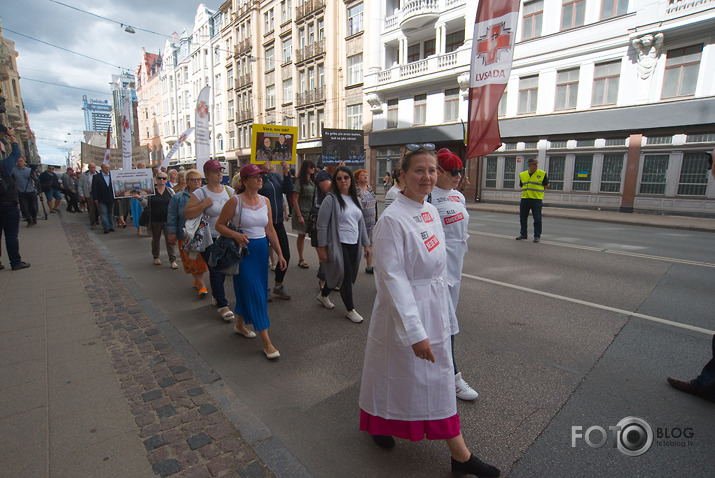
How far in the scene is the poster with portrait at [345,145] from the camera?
21.4 m

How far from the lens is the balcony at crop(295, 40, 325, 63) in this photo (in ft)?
107

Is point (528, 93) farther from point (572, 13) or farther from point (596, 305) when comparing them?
point (596, 305)

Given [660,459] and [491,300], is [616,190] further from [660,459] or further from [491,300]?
[660,459]

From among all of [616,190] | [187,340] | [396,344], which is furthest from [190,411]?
[616,190]

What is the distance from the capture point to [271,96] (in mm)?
40125

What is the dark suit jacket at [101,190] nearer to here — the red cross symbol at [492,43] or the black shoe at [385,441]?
the red cross symbol at [492,43]

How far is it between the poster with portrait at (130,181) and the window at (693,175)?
67.8ft

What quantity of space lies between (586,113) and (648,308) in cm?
1671

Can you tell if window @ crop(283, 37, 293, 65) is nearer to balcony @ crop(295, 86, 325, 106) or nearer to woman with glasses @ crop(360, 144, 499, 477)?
balcony @ crop(295, 86, 325, 106)

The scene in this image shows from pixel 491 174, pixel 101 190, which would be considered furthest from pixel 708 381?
pixel 491 174

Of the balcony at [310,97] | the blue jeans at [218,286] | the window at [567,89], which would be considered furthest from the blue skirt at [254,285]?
the balcony at [310,97]

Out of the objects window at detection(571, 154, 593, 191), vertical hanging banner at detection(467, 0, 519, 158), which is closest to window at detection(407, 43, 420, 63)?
window at detection(571, 154, 593, 191)

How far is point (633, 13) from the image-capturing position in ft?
54.9

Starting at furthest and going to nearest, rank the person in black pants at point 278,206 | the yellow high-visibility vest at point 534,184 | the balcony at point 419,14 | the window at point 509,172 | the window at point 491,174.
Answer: the balcony at point 419,14 → the window at point 491,174 → the window at point 509,172 → the yellow high-visibility vest at point 534,184 → the person in black pants at point 278,206
